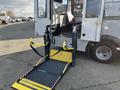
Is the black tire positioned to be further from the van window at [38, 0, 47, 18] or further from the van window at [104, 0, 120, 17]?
the van window at [38, 0, 47, 18]

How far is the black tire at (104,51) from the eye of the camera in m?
4.82

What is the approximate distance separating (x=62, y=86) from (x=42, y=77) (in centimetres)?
54

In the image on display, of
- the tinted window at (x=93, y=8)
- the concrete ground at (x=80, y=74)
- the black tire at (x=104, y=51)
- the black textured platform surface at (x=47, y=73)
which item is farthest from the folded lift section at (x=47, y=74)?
the tinted window at (x=93, y=8)

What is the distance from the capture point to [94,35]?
4918mm

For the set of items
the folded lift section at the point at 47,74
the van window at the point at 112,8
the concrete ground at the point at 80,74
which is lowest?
the concrete ground at the point at 80,74

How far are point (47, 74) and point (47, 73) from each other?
0.05 m

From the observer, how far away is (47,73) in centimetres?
372

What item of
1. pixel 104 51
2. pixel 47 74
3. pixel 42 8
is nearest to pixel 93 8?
pixel 104 51

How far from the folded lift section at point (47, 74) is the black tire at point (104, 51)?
1.01m

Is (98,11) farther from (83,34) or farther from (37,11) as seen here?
(37,11)

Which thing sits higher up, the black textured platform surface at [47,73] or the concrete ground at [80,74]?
the black textured platform surface at [47,73]

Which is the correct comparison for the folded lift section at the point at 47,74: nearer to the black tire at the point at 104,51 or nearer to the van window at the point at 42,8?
the black tire at the point at 104,51

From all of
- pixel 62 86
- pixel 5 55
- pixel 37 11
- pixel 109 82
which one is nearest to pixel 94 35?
pixel 109 82

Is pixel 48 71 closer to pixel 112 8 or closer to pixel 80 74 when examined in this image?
pixel 80 74
